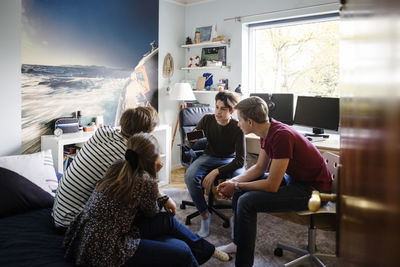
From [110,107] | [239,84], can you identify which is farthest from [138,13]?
[239,84]

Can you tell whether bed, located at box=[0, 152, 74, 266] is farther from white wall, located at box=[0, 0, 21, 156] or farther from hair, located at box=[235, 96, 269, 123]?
hair, located at box=[235, 96, 269, 123]

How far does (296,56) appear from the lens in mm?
3758

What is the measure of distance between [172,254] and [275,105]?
2374 mm

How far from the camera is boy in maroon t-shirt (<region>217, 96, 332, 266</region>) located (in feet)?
5.81

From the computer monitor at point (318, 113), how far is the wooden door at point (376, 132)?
2.79 m

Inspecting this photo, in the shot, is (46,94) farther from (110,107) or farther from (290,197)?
(290,197)

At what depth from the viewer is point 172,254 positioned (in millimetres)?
1407

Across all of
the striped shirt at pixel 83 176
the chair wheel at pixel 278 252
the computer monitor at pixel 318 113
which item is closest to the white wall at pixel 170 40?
the computer monitor at pixel 318 113

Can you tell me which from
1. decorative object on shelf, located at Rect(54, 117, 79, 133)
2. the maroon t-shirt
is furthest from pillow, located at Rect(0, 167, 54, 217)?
the maroon t-shirt

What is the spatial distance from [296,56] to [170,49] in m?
1.74

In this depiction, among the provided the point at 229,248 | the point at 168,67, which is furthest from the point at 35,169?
the point at 168,67

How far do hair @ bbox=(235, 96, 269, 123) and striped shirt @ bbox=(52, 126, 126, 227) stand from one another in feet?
2.51

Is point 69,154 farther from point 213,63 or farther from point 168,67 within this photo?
point 213,63

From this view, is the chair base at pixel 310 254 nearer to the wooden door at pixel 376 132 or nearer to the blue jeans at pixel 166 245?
the blue jeans at pixel 166 245
